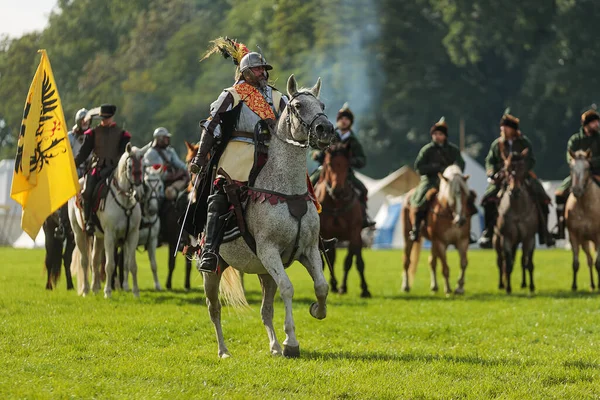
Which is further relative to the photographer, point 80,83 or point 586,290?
point 80,83

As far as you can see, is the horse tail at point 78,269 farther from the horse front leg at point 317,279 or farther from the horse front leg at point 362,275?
the horse front leg at point 317,279

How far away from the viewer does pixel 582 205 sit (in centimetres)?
2036

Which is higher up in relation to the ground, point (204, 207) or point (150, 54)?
point (150, 54)

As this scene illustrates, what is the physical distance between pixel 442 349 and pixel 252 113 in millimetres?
3301

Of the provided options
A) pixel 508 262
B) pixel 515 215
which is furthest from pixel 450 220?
pixel 508 262

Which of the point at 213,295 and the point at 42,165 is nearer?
the point at 213,295

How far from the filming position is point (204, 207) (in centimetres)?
1118

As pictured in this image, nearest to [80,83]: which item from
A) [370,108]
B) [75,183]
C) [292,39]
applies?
[292,39]

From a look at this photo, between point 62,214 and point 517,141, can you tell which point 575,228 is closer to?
point 517,141

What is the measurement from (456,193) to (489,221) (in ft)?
7.01

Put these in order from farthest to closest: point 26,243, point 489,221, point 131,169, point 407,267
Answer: point 26,243
point 489,221
point 407,267
point 131,169

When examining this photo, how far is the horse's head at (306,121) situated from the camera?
9664mm

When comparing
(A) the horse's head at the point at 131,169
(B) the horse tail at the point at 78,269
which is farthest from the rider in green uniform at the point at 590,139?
(B) the horse tail at the point at 78,269

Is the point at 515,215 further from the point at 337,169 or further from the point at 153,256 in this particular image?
the point at 153,256
